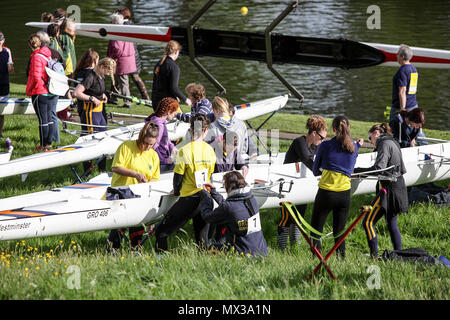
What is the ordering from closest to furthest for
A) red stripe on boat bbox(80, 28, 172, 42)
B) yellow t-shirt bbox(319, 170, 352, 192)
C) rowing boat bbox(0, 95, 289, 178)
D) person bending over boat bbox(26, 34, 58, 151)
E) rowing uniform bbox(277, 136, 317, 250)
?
1. yellow t-shirt bbox(319, 170, 352, 192)
2. rowing uniform bbox(277, 136, 317, 250)
3. rowing boat bbox(0, 95, 289, 178)
4. person bending over boat bbox(26, 34, 58, 151)
5. red stripe on boat bbox(80, 28, 172, 42)

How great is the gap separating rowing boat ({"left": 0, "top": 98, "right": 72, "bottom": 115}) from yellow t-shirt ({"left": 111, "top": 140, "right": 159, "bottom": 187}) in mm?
5410

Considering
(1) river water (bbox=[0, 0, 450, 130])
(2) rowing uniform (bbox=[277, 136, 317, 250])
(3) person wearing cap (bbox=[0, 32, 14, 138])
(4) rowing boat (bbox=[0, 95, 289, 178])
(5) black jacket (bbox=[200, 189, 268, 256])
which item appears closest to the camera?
(5) black jacket (bbox=[200, 189, 268, 256])

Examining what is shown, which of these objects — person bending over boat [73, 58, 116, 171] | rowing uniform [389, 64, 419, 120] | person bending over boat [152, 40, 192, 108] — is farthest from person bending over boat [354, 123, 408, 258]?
person bending over boat [73, 58, 116, 171]

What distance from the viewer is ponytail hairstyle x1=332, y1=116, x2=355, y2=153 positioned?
639cm

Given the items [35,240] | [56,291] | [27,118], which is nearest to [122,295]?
[56,291]

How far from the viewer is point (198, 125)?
6.47 meters

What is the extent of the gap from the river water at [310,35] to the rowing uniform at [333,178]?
37.1 feet

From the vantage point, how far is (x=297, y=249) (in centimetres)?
720

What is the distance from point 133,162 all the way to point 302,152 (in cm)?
198

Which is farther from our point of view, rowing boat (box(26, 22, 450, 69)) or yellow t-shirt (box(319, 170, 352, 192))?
rowing boat (box(26, 22, 450, 69))

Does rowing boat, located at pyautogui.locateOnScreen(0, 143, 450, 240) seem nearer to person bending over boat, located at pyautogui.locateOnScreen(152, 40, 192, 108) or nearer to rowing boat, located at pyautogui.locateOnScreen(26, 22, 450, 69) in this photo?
rowing boat, located at pyautogui.locateOnScreen(26, 22, 450, 69)

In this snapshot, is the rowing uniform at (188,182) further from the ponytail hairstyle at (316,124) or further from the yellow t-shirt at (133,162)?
the ponytail hairstyle at (316,124)

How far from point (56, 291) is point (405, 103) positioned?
648 centimetres

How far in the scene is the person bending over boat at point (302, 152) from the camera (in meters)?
7.15
